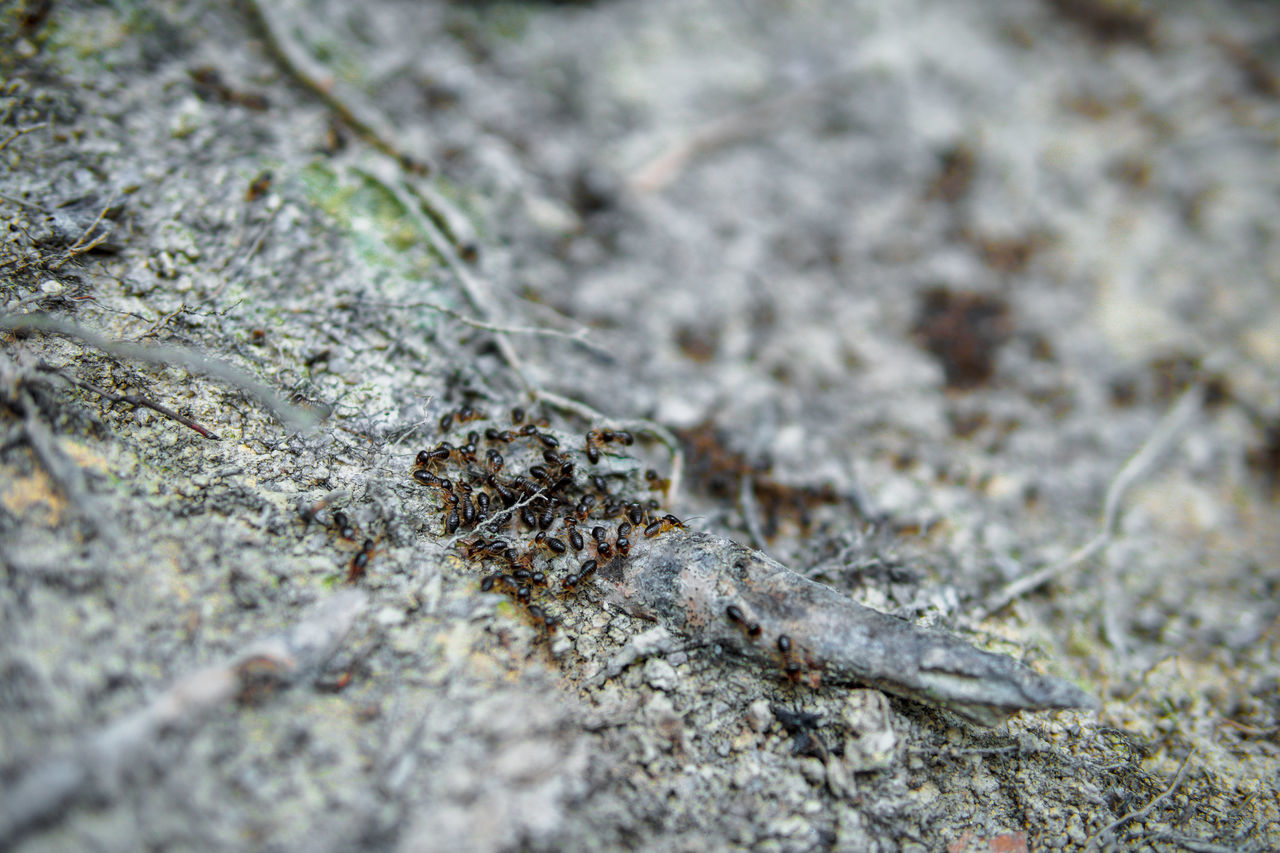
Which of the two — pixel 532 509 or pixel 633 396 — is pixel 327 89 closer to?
pixel 633 396

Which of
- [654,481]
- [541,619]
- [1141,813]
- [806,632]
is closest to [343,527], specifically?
[541,619]

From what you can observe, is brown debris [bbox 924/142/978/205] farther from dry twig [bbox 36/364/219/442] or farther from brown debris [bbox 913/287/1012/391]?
dry twig [bbox 36/364/219/442]

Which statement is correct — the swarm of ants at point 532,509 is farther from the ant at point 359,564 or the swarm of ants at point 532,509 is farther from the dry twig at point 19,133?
the dry twig at point 19,133

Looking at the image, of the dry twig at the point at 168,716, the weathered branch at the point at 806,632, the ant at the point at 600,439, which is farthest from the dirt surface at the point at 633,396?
the ant at the point at 600,439

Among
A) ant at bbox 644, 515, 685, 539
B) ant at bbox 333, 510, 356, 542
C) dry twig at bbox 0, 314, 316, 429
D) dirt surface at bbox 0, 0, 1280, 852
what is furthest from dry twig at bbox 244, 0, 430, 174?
ant at bbox 644, 515, 685, 539

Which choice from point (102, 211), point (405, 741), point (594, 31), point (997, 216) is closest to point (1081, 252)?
point (997, 216)

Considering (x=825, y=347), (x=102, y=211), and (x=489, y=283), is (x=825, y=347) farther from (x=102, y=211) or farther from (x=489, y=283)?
(x=102, y=211)

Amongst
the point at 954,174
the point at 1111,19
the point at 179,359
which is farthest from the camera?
the point at 1111,19

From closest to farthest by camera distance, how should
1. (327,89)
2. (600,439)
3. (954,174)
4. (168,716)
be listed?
1. (168,716)
2. (600,439)
3. (327,89)
4. (954,174)
